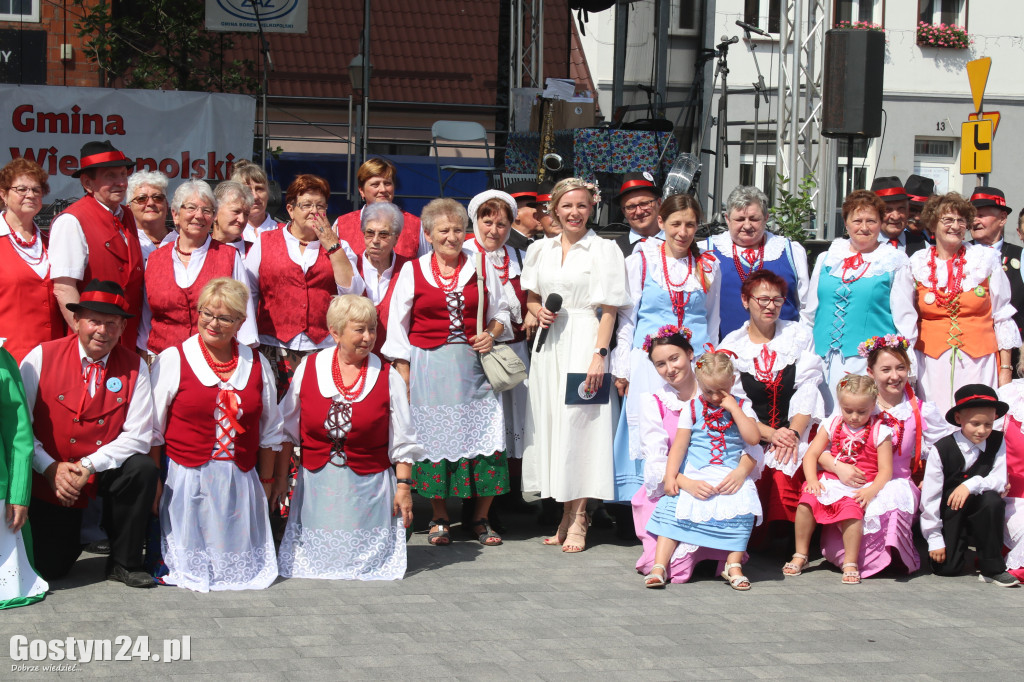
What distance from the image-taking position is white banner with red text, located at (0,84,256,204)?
32.0ft

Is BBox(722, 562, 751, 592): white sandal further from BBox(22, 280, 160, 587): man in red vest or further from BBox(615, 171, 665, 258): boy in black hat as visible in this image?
BBox(22, 280, 160, 587): man in red vest

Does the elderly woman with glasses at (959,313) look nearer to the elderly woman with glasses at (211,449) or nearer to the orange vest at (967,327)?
the orange vest at (967,327)

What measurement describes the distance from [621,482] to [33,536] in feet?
8.89

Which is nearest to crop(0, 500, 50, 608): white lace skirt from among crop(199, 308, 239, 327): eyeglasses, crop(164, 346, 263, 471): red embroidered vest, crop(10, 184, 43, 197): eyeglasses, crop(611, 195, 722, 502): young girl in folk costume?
crop(164, 346, 263, 471): red embroidered vest

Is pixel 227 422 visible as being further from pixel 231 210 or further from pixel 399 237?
pixel 399 237

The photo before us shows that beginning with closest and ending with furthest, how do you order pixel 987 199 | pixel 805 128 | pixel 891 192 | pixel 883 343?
pixel 883 343 → pixel 891 192 → pixel 987 199 → pixel 805 128

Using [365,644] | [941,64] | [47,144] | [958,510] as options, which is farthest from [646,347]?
[941,64]

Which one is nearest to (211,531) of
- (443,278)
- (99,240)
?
(99,240)

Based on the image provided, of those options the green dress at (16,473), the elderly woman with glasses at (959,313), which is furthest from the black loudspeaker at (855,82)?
the green dress at (16,473)

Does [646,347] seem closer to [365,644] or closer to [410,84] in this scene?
[365,644]

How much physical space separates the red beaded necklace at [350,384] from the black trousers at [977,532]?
2781 mm

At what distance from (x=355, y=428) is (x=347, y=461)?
0.16 meters

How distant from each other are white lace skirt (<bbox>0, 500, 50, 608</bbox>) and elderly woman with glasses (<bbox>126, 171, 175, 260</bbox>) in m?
1.66

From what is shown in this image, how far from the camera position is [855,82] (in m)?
9.45
